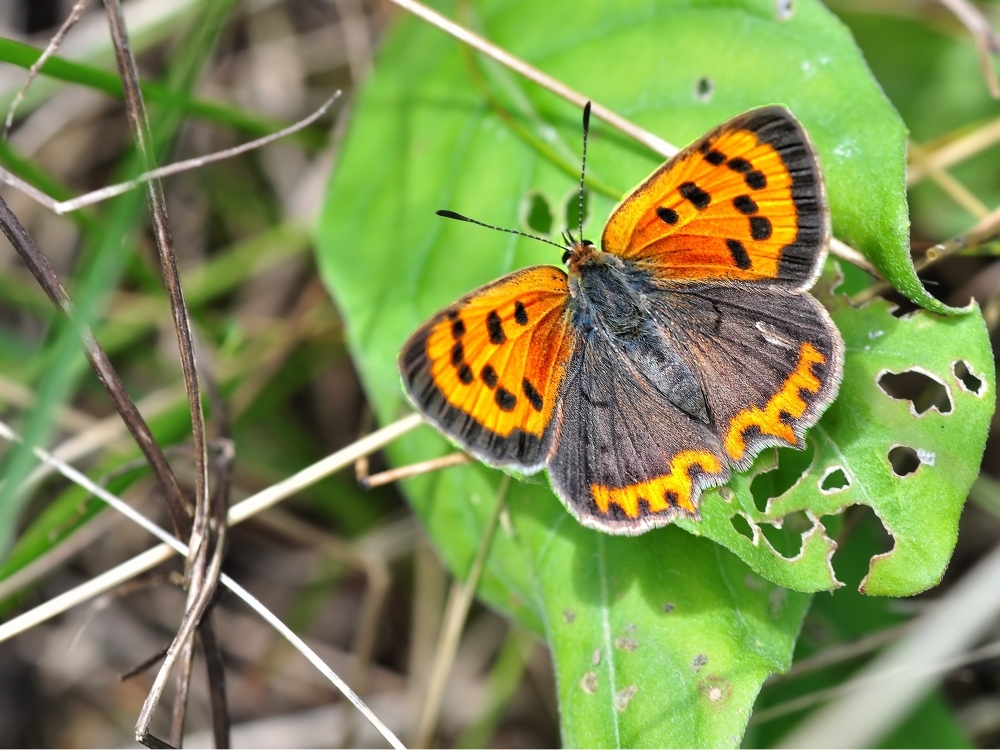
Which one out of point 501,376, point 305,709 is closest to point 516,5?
point 501,376

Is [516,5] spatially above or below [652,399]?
above

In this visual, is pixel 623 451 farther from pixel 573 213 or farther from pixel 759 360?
pixel 573 213

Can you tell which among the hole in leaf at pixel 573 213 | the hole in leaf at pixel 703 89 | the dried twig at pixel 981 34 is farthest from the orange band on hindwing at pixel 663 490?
the dried twig at pixel 981 34

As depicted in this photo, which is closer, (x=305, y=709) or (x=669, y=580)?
(x=669, y=580)

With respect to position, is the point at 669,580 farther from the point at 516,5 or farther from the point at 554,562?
the point at 516,5

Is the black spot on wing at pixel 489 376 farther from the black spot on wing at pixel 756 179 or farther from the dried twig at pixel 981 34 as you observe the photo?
the dried twig at pixel 981 34

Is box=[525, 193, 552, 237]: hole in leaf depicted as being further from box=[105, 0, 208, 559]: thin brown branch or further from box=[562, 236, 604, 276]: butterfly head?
box=[105, 0, 208, 559]: thin brown branch
